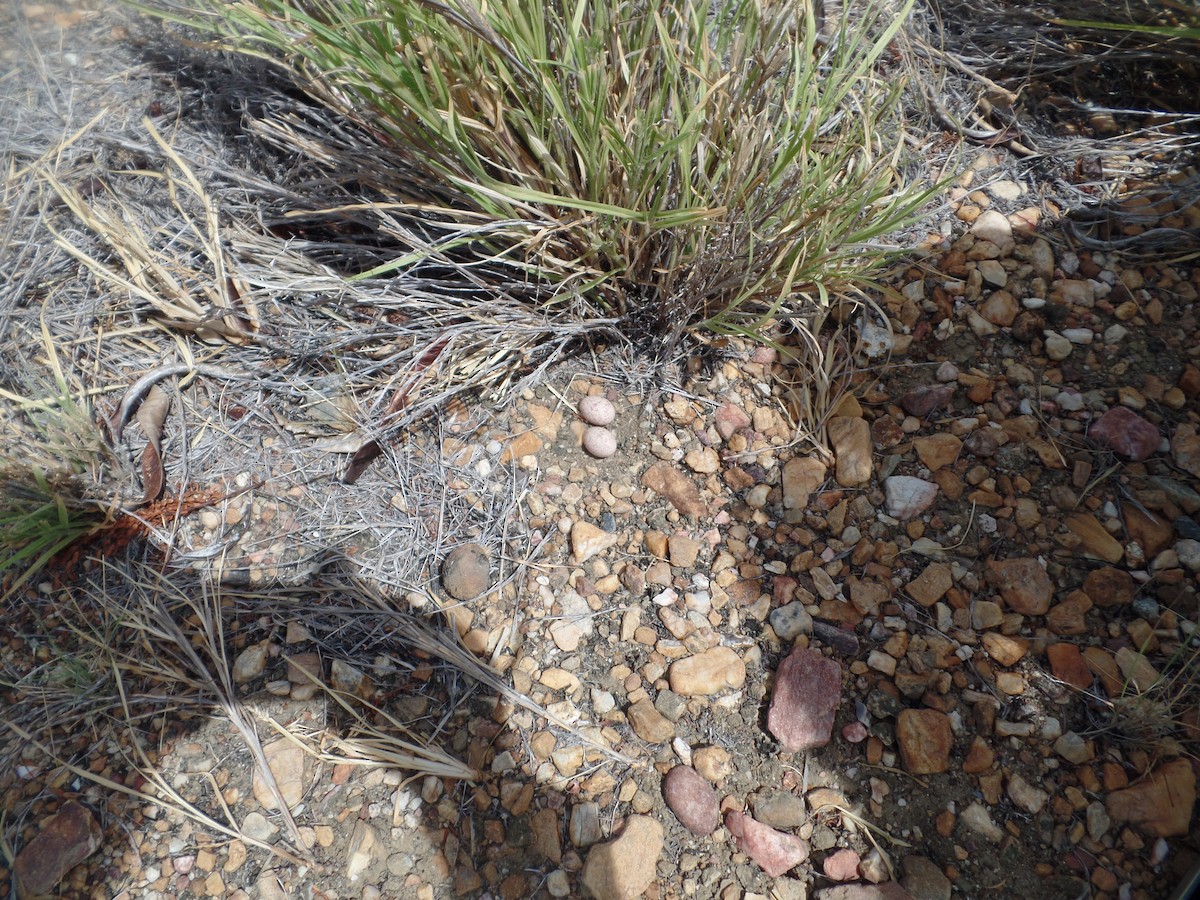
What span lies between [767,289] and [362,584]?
100 centimetres

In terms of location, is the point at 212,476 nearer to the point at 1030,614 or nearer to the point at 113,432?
the point at 113,432

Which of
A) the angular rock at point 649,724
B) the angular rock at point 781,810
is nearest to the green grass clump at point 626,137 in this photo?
the angular rock at point 649,724

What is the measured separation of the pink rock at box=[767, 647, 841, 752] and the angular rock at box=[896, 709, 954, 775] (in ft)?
0.39

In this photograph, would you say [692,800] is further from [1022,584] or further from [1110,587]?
[1110,587]

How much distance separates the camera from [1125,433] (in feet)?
4.82

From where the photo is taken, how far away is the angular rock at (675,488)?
152 centimetres

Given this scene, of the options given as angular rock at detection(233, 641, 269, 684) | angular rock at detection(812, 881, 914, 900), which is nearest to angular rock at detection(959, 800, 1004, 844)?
angular rock at detection(812, 881, 914, 900)

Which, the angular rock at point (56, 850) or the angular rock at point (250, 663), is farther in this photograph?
the angular rock at point (250, 663)

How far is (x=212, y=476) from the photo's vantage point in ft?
5.17

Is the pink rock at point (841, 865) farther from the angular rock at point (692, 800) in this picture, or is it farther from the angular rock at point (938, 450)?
the angular rock at point (938, 450)

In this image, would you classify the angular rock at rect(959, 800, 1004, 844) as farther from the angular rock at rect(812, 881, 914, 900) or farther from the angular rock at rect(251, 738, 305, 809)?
the angular rock at rect(251, 738, 305, 809)

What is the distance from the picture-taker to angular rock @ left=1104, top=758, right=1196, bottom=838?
1164 millimetres

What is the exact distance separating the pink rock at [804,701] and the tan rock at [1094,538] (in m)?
0.54

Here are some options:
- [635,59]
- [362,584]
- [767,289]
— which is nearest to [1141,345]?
[767,289]
